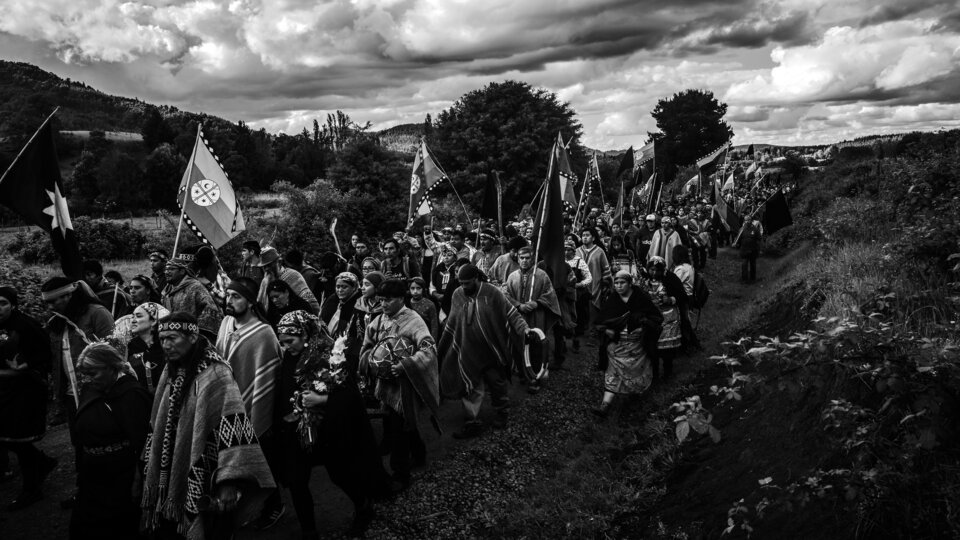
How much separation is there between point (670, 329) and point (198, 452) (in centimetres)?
639

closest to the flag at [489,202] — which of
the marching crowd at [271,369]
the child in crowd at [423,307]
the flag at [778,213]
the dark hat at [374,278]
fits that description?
the marching crowd at [271,369]

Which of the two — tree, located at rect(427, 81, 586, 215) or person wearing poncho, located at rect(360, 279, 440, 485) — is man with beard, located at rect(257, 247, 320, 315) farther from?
tree, located at rect(427, 81, 586, 215)

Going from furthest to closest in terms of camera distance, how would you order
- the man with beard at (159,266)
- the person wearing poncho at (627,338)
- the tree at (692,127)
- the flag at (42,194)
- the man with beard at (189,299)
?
the tree at (692,127) → the man with beard at (159,266) → the person wearing poncho at (627,338) → the man with beard at (189,299) → the flag at (42,194)

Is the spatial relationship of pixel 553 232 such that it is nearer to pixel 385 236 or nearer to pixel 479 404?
pixel 479 404

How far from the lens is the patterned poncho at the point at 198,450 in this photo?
339cm

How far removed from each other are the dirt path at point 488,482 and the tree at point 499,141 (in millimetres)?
26688

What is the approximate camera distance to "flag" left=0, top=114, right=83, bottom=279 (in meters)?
5.59

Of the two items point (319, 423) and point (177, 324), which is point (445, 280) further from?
point (177, 324)

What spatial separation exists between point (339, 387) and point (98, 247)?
19.5 metres

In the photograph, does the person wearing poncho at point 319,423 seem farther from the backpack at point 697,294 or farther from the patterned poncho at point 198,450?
the backpack at point 697,294

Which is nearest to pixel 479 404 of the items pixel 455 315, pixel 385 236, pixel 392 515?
pixel 455 315

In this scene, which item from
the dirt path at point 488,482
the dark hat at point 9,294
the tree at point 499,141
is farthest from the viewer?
the tree at point 499,141

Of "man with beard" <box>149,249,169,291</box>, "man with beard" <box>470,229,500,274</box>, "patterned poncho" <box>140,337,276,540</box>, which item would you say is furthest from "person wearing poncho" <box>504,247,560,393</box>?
"man with beard" <box>149,249,169,291</box>

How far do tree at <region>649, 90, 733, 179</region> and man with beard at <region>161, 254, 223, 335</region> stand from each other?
60.1 meters
